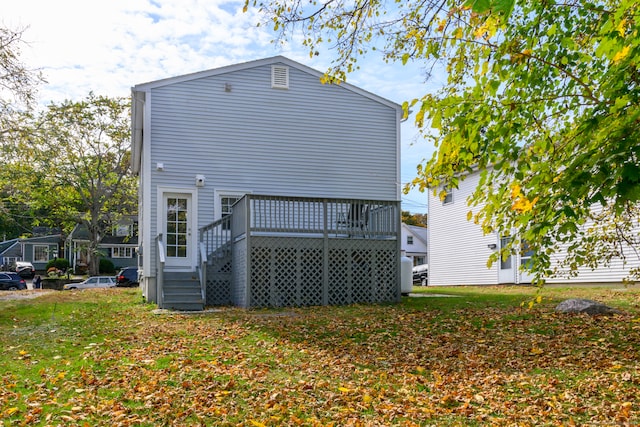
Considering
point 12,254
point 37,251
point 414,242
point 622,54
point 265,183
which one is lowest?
point 12,254

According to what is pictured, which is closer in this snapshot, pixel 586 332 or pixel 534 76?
pixel 534 76

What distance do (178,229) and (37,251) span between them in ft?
153

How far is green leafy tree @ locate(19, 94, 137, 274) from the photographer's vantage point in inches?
1283

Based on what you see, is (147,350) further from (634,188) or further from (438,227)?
(438,227)

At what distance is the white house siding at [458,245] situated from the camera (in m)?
23.8

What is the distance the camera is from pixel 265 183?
1594 cm

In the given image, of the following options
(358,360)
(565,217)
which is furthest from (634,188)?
(358,360)

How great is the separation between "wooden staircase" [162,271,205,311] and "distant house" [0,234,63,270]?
4413cm

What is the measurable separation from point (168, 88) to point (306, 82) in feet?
12.6

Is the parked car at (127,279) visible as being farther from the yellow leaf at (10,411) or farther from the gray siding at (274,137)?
the yellow leaf at (10,411)

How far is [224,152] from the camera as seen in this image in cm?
1566

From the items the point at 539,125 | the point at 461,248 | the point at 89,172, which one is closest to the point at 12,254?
the point at 89,172

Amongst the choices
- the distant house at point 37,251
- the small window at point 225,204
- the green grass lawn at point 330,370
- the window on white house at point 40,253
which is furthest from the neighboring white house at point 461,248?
the window on white house at point 40,253

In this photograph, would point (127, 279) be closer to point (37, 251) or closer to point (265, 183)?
point (265, 183)
